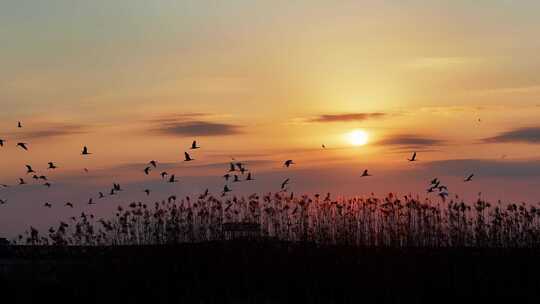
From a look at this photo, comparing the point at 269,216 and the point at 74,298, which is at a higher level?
the point at 269,216

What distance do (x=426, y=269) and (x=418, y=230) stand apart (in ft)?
13.2

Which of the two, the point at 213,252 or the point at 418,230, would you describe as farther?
the point at 418,230

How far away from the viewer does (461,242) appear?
80.4ft

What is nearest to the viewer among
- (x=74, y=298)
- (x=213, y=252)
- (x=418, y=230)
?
(x=74, y=298)

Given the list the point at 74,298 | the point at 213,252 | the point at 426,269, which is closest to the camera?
the point at 74,298

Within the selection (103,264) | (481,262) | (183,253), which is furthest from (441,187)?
(103,264)

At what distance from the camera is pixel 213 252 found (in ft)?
76.2

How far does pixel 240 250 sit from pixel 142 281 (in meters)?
3.08

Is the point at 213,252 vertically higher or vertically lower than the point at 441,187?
lower

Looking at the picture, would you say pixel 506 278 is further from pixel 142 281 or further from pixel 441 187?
pixel 142 281

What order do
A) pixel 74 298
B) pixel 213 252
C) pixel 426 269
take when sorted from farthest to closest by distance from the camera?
pixel 213 252, pixel 426 269, pixel 74 298

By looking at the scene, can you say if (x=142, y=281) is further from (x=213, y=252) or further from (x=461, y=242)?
(x=461, y=242)

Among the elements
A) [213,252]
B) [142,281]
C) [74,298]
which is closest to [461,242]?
[213,252]

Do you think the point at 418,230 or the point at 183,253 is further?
the point at 418,230
